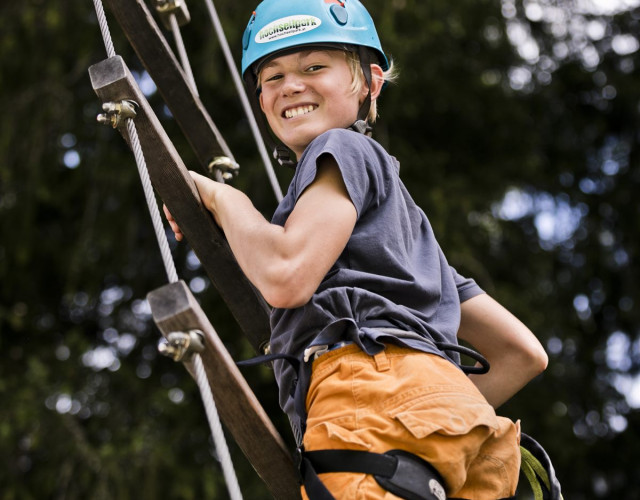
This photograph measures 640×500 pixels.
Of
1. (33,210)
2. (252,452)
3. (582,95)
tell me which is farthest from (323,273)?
(582,95)

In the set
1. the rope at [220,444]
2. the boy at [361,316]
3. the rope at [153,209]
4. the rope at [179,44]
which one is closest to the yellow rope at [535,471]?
the boy at [361,316]

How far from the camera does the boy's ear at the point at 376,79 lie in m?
2.11

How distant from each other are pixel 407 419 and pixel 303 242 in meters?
0.34

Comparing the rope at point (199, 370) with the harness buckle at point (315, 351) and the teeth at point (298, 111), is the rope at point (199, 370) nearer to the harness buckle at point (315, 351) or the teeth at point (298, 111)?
the harness buckle at point (315, 351)

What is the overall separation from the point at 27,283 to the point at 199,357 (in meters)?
4.65

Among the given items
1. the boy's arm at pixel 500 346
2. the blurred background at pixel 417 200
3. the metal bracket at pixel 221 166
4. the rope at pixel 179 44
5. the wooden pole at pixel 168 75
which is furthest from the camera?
the blurred background at pixel 417 200

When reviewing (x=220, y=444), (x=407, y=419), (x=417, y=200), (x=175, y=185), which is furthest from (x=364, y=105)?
(x=417, y=200)

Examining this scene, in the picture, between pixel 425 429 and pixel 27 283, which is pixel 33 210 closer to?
pixel 27 283

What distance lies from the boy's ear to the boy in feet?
0.57

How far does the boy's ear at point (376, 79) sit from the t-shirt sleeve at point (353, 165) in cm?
38

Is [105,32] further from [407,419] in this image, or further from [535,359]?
[535,359]

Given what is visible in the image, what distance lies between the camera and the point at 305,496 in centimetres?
159

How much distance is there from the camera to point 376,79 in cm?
214

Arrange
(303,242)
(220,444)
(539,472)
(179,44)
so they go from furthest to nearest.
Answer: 1. (179,44)
2. (539,472)
3. (303,242)
4. (220,444)
